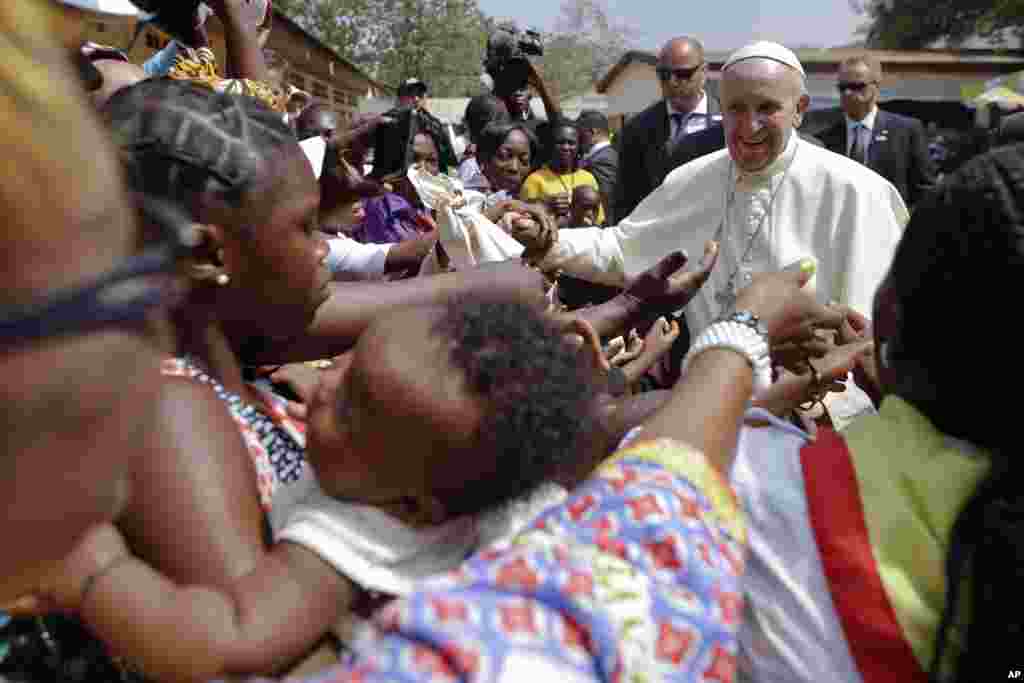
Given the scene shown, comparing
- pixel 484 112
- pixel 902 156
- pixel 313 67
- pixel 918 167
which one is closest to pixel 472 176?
pixel 484 112

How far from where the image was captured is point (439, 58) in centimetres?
4488

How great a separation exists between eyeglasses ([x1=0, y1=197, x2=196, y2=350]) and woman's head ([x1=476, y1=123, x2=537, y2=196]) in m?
7.03

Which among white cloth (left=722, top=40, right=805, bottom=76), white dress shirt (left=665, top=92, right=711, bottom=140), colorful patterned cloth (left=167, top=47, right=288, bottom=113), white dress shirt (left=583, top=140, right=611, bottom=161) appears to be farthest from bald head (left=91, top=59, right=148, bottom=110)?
white dress shirt (left=583, top=140, right=611, bottom=161)

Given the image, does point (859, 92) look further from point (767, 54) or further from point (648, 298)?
point (648, 298)

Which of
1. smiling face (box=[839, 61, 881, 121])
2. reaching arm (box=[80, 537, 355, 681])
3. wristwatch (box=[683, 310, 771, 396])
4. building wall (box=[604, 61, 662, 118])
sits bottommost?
building wall (box=[604, 61, 662, 118])

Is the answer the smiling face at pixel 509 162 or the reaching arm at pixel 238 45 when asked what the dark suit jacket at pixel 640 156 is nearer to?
the smiling face at pixel 509 162

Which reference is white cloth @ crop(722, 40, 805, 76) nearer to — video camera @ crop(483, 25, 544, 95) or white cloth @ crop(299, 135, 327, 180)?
white cloth @ crop(299, 135, 327, 180)

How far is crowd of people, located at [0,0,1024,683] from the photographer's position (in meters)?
0.73

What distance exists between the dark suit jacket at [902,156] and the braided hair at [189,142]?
694 cm

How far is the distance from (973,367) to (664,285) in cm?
121

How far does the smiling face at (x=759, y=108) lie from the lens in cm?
366

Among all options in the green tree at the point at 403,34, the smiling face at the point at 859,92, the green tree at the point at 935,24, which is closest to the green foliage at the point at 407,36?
the green tree at the point at 403,34

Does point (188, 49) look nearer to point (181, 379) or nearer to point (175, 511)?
point (181, 379)

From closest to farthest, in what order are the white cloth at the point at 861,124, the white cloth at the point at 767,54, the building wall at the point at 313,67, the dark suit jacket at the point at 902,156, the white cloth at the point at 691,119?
the white cloth at the point at 767,54 < the white cloth at the point at 691,119 < the dark suit jacket at the point at 902,156 < the white cloth at the point at 861,124 < the building wall at the point at 313,67
